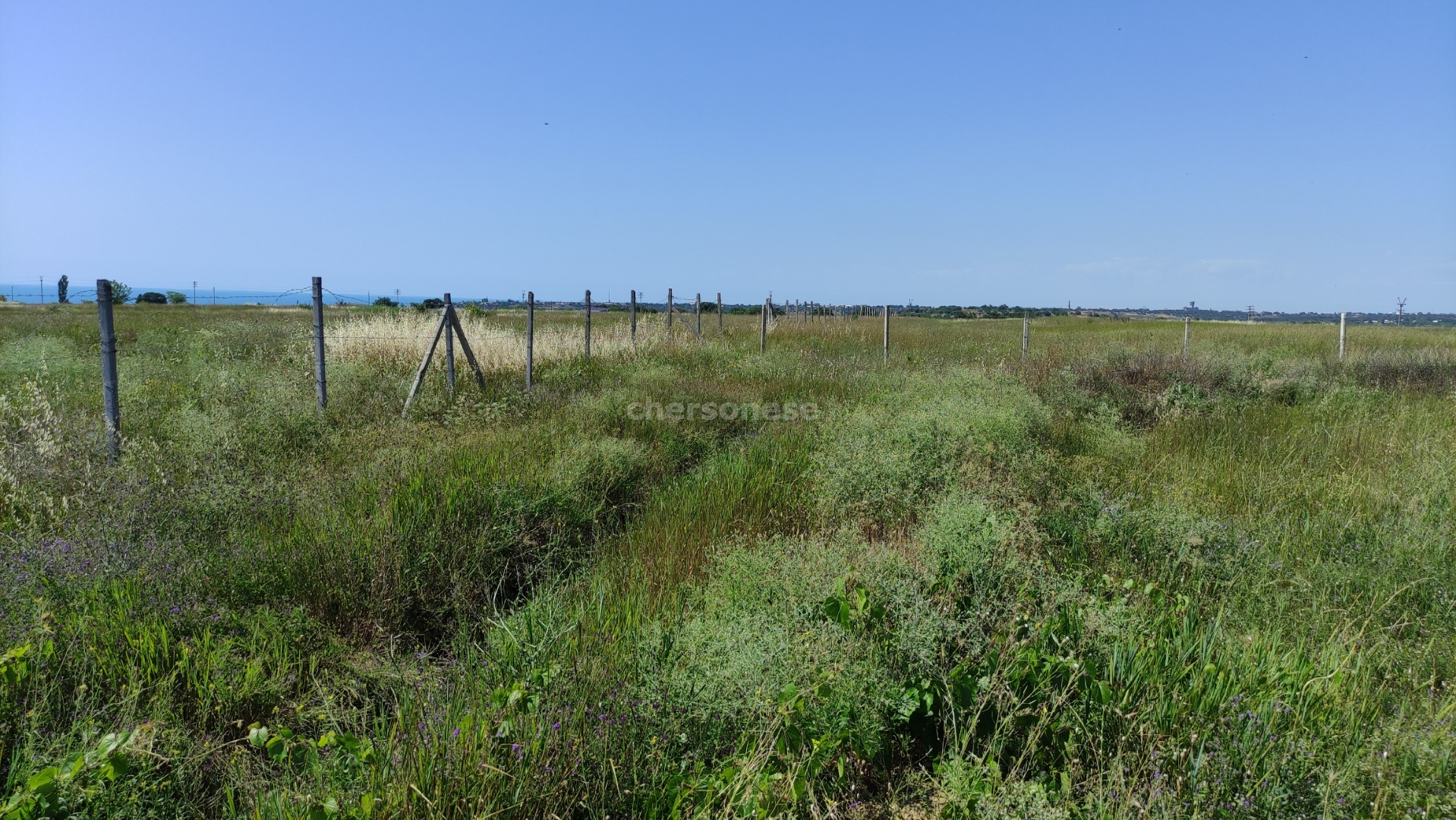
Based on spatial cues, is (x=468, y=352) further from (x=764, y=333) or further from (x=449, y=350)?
(x=764, y=333)

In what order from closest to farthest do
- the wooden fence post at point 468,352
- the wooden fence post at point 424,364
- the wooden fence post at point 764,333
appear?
the wooden fence post at point 424,364
the wooden fence post at point 468,352
the wooden fence post at point 764,333

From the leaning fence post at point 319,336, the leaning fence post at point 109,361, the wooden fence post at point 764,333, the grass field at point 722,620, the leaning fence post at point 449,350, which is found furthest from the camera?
the wooden fence post at point 764,333

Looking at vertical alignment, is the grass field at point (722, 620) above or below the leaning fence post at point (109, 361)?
below

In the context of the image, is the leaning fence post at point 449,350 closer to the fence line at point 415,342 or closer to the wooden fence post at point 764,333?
the fence line at point 415,342

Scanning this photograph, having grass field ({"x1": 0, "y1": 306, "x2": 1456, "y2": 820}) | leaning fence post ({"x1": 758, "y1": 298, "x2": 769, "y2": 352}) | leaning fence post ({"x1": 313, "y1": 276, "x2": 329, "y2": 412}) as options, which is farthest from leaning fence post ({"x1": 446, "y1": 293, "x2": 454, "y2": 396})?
leaning fence post ({"x1": 758, "y1": 298, "x2": 769, "y2": 352})

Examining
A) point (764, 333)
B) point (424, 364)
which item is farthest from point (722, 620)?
point (764, 333)

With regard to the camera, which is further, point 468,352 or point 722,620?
point 468,352

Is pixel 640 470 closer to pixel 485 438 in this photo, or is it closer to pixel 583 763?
pixel 485 438

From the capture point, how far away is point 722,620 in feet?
9.92

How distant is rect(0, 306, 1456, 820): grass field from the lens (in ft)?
7.45

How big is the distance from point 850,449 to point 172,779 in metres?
4.36

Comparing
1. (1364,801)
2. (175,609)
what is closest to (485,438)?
(175,609)

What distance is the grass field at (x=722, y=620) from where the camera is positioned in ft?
7.45

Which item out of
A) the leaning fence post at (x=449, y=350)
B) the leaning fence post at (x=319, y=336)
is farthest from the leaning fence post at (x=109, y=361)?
the leaning fence post at (x=449, y=350)
